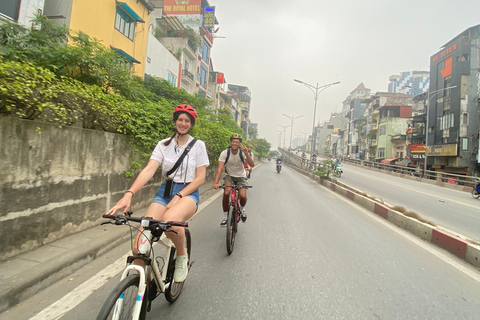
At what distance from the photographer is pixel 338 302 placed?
2.64m

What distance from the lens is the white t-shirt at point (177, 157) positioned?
8.42ft

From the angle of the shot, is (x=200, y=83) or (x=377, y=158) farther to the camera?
(x=377, y=158)

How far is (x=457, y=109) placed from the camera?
2981cm

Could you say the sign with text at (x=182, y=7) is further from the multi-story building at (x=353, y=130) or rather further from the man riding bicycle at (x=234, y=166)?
the multi-story building at (x=353, y=130)

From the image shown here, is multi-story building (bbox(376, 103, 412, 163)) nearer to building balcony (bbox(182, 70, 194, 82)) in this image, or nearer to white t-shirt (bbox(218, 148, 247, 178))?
building balcony (bbox(182, 70, 194, 82))

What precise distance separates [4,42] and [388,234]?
923 centimetres

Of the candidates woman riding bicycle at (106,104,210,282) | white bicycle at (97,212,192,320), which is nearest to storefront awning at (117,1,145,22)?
woman riding bicycle at (106,104,210,282)

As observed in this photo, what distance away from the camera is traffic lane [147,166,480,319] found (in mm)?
2490

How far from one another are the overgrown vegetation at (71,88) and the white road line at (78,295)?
1.88 m

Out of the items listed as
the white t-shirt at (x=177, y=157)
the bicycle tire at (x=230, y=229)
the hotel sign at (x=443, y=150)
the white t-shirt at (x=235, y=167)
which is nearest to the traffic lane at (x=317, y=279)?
the bicycle tire at (x=230, y=229)

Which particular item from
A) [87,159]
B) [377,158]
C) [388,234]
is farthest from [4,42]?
[377,158]

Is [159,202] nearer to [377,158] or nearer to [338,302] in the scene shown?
[338,302]

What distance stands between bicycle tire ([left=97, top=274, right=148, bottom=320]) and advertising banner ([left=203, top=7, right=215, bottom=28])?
3357 centimetres

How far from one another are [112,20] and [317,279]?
14.4 meters
